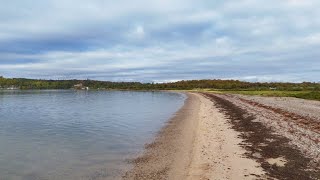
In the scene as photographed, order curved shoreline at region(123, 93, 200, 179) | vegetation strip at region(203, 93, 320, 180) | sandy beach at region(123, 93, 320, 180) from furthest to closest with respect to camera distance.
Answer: curved shoreline at region(123, 93, 200, 179)
sandy beach at region(123, 93, 320, 180)
vegetation strip at region(203, 93, 320, 180)

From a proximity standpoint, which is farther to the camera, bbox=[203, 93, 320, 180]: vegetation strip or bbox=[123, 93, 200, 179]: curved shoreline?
bbox=[123, 93, 200, 179]: curved shoreline

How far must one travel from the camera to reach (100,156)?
16625mm

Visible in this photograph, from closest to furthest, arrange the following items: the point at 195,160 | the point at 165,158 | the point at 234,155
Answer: the point at 195,160 < the point at 234,155 < the point at 165,158

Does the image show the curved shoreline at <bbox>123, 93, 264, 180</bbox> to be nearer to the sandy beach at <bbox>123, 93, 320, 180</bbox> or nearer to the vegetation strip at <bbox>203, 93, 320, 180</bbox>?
the sandy beach at <bbox>123, 93, 320, 180</bbox>

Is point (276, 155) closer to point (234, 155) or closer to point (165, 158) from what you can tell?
point (234, 155)

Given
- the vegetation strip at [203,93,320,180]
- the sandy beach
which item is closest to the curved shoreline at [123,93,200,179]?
the sandy beach

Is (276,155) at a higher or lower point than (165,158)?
higher

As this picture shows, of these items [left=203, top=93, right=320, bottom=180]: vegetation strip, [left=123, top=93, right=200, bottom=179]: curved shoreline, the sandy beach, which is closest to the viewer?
[left=203, top=93, right=320, bottom=180]: vegetation strip

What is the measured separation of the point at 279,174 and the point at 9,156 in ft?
40.2

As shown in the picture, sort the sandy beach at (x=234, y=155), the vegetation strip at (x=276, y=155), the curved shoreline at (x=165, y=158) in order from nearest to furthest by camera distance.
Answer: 1. the vegetation strip at (x=276, y=155)
2. the sandy beach at (x=234, y=155)
3. the curved shoreline at (x=165, y=158)

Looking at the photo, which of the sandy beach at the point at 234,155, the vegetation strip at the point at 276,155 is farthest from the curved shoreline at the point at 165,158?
the vegetation strip at the point at 276,155

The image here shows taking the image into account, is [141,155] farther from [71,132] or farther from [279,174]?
[71,132]

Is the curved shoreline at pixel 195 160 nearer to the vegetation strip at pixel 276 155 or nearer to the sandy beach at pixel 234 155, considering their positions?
the sandy beach at pixel 234 155

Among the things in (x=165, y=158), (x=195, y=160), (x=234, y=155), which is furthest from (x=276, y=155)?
(x=165, y=158)
